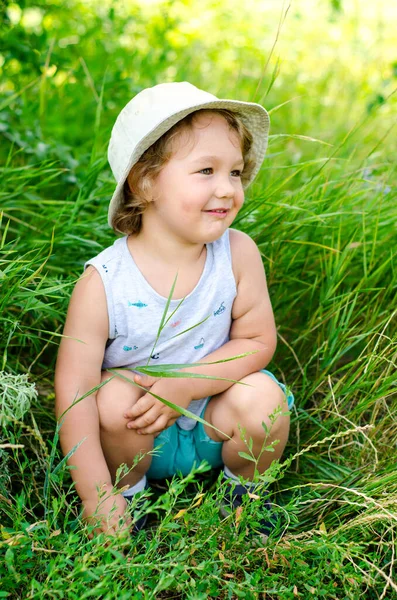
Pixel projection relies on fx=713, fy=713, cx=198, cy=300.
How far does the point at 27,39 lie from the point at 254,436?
1882mm

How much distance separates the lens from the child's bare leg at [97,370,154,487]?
1.95 metres

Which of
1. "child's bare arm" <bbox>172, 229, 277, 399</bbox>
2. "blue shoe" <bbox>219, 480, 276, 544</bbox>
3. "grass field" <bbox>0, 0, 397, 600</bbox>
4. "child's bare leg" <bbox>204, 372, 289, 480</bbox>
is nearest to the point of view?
"grass field" <bbox>0, 0, 397, 600</bbox>

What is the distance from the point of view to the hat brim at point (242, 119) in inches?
73.0

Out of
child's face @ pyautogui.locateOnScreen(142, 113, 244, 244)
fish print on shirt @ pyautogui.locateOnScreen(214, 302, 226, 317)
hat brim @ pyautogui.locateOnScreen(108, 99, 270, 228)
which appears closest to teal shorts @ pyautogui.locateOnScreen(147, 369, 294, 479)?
fish print on shirt @ pyautogui.locateOnScreen(214, 302, 226, 317)

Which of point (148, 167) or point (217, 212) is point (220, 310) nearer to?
point (217, 212)

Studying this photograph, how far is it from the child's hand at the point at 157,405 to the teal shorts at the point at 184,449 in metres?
0.15

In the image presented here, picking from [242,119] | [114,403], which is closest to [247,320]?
[114,403]

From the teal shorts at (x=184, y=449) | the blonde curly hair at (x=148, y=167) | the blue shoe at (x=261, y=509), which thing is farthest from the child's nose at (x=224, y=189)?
the blue shoe at (x=261, y=509)

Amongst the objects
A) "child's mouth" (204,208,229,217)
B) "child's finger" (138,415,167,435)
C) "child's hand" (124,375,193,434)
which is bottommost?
"child's finger" (138,415,167,435)

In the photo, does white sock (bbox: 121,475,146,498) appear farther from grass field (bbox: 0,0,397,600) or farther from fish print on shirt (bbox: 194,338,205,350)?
fish print on shirt (bbox: 194,338,205,350)

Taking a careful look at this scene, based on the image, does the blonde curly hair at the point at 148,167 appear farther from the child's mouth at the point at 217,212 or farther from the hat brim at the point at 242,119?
the child's mouth at the point at 217,212

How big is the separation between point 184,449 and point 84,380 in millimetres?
428

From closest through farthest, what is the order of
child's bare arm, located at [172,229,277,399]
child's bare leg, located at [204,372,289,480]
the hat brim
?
the hat brim
child's bare leg, located at [204,372,289,480]
child's bare arm, located at [172,229,277,399]

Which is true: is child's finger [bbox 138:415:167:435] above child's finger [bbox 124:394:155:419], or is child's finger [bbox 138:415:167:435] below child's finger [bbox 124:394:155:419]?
below
